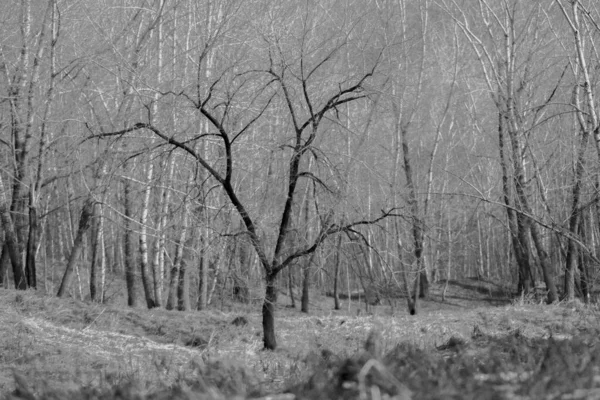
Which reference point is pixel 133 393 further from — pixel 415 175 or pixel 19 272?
pixel 415 175

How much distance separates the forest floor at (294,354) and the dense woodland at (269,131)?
0.96m

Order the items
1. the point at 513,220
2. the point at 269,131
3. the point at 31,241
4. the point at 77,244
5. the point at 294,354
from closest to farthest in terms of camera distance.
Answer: the point at 294,354 → the point at 31,241 → the point at 77,244 → the point at 269,131 → the point at 513,220

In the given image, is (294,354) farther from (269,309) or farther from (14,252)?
(14,252)

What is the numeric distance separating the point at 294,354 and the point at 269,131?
7.10 m

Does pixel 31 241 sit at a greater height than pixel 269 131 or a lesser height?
lesser

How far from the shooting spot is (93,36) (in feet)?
50.8

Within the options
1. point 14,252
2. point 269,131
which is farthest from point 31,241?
point 269,131

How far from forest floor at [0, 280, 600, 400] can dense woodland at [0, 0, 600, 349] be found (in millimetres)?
957

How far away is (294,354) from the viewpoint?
8305 mm

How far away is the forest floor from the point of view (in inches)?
80.8

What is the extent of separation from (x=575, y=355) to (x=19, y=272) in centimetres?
1322

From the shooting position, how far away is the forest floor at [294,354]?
2.05 m

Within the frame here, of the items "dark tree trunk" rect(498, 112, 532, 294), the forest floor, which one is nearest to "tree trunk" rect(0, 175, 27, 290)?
the forest floor

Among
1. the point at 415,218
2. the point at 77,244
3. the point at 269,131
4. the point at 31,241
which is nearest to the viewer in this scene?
the point at 415,218
